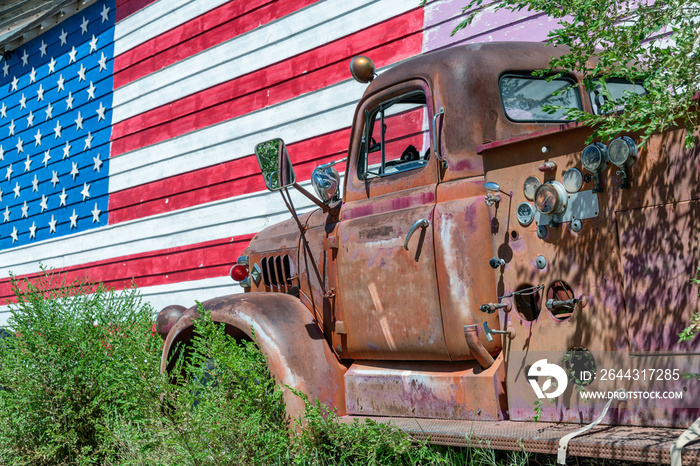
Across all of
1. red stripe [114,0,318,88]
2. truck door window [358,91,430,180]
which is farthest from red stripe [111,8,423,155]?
truck door window [358,91,430,180]

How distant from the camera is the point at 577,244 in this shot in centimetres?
261

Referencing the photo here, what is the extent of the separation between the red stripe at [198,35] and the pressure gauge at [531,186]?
497cm

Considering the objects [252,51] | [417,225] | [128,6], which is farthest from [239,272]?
[128,6]

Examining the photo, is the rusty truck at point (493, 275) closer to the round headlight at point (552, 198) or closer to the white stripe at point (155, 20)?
the round headlight at point (552, 198)

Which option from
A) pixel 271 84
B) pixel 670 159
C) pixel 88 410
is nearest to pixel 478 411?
pixel 670 159

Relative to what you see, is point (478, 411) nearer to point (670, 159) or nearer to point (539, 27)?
point (670, 159)

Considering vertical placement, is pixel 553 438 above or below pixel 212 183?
below

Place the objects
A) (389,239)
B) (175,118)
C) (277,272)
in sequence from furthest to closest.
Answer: (175,118), (277,272), (389,239)

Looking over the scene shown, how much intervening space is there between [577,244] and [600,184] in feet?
0.81

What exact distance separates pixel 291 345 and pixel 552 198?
5.45ft

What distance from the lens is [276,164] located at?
150 inches

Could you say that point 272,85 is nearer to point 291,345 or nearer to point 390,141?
point 390,141

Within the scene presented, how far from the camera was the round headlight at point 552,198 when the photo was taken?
8.63 ft

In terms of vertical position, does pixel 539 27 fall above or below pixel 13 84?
below
